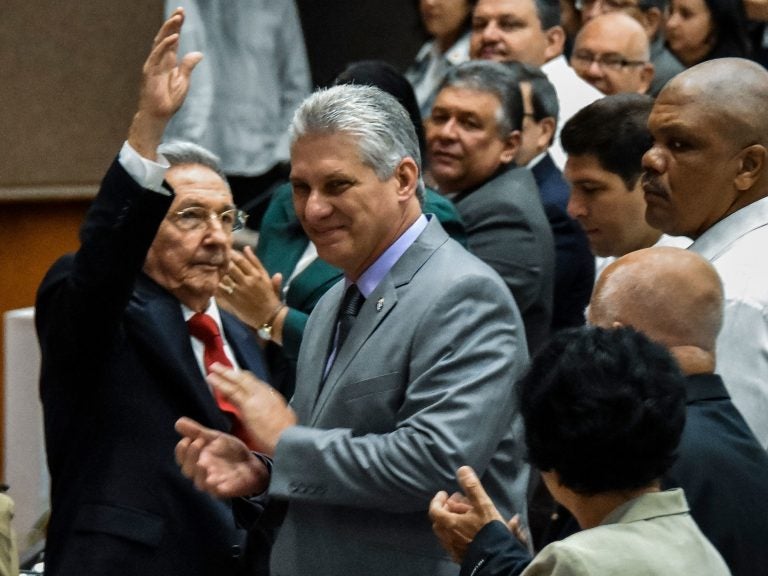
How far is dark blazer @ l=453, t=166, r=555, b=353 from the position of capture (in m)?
4.29

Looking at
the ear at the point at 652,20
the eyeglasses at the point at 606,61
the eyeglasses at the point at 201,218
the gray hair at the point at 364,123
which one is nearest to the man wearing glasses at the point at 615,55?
the eyeglasses at the point at 606,61

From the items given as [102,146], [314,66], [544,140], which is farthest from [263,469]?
[314,66]

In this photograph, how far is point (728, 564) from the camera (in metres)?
2.49

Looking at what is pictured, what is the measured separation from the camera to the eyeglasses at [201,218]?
3639 millimetres

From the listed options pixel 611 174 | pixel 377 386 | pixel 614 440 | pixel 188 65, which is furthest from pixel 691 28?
pixel 614 440

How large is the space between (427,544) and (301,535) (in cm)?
24

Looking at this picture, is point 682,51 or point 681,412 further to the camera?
point 682,51

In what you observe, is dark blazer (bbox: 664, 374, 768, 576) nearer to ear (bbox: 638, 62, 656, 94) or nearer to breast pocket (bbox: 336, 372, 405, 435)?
breast pocket (bbox: 336, 372, 405, 435)

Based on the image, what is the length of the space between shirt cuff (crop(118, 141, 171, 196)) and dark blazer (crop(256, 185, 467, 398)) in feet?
1.99

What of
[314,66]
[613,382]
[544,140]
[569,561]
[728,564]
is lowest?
[314,66]

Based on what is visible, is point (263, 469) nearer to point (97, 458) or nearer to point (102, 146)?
point (97, 458)

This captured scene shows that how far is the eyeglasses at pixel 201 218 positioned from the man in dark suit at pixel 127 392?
24 cm

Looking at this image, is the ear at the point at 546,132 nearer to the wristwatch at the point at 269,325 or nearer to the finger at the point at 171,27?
the wristwatch at the point at 269,325

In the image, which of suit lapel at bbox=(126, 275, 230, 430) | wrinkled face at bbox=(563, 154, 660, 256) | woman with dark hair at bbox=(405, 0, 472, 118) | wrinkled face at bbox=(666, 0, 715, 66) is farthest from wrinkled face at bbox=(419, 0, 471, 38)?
suit lapel at bbox=(126, 275, 230, 430)
